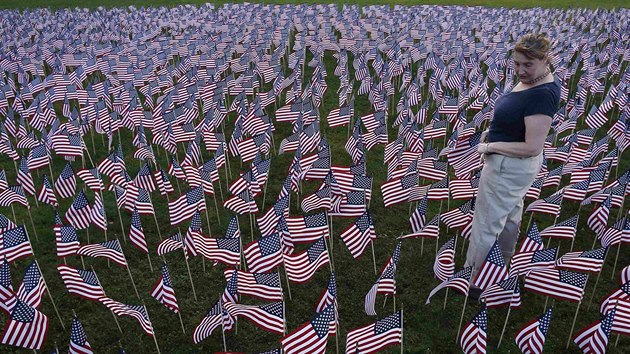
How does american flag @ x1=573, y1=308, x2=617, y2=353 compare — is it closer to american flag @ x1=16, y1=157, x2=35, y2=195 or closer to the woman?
the woman

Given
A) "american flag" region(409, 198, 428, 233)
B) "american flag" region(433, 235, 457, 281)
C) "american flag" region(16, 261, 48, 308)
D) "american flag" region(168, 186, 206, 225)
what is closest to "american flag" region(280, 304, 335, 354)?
"american flag" region(433, 235, 457, 281)

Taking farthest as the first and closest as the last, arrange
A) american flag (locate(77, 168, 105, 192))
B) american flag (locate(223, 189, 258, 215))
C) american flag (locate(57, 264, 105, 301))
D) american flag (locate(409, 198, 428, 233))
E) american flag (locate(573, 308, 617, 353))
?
american flag (locate(77, 168, 105, 192)) → american flag (locate(223, 189, 258, 215)) → american flag (locate(409, 198, 428, 233)) → american flag (locate(57, 264, 105, 301)) → american flag (locate(573, 308, 617, 353))

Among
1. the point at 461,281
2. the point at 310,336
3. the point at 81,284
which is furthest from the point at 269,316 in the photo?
the point at 81,284

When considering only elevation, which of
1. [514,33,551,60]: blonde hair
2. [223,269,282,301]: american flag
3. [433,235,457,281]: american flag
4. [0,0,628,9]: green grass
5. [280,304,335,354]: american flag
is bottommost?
[433,235,457,281]: american flag

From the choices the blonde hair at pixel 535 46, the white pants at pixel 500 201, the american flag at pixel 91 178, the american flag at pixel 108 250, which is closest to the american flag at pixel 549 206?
the white pants at pixel 500 201

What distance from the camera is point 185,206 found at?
8.66 meters

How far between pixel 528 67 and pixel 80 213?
7135 millimetres

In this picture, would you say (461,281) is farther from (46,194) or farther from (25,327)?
(46,194)

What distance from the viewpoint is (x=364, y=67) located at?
16266mm

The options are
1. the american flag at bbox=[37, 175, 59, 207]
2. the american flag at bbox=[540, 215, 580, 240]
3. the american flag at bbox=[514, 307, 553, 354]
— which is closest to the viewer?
the american flag at bbox=[514, 307, 553, 354]

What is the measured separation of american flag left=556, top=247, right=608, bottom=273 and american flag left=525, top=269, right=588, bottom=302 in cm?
45

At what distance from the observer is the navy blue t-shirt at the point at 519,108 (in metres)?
5.28

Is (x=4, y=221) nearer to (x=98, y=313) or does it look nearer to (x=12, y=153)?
(x=98, y=313)

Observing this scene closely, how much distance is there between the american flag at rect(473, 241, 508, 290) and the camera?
623cm
